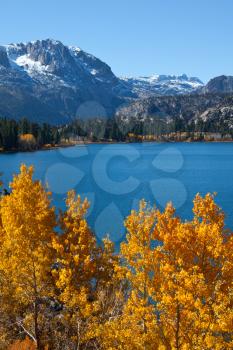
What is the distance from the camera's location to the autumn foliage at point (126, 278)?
15.9 m

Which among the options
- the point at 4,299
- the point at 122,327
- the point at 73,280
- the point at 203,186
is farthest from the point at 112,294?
the point at 203,186

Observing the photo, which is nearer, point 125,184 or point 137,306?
point 137,306

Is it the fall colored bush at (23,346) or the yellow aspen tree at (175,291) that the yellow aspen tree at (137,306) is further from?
the fall colored bush at (23,346)

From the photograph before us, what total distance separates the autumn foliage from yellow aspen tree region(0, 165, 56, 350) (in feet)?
0.15

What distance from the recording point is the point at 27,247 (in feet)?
67.9

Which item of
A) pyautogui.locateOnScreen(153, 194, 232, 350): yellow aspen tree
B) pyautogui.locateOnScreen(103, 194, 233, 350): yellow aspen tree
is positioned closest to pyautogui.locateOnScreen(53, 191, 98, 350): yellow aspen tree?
pyautogui.locateOnScreen(103, 194, 233, 350): yellow aspen tree

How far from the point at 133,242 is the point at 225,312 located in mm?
4964

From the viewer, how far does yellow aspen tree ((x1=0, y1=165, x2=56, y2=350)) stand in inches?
813

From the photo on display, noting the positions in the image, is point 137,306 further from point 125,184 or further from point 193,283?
point 125,184

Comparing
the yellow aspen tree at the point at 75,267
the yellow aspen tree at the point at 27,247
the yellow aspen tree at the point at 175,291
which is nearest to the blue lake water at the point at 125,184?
the yellow aspen tree at the point at 75,267

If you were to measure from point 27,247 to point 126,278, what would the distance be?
4817 millimetres

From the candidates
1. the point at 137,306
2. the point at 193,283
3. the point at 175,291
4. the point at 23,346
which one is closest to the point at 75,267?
the point at 23,346

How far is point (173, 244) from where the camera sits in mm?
19859

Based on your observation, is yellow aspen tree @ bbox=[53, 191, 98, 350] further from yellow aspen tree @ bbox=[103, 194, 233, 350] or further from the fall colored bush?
yellow aspen tree @ bbox=[103, 194, 233, 350]
